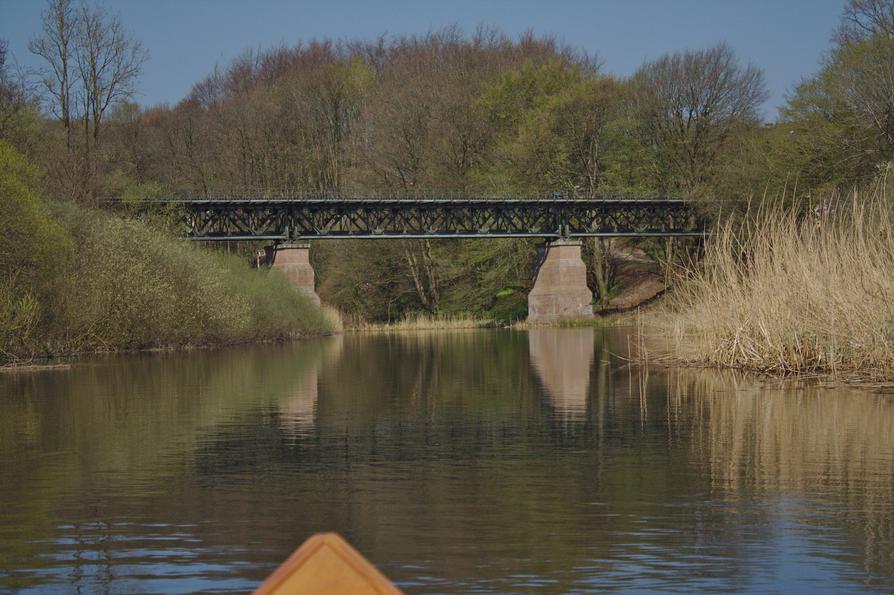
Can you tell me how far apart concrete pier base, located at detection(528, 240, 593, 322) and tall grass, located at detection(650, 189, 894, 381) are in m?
39.3

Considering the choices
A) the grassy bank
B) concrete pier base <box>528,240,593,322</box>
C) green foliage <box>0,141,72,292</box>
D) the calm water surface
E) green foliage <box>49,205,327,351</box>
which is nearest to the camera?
the calm water surface

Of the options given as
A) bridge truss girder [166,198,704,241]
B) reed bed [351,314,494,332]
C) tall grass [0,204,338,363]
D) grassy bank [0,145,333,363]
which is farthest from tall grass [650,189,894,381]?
bridge truss girder [166,198,704,241]

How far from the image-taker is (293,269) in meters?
62.9

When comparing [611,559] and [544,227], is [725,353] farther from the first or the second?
[544,227]

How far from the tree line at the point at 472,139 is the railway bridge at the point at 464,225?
1368 millimetres

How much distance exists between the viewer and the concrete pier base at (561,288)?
6250 centimetres

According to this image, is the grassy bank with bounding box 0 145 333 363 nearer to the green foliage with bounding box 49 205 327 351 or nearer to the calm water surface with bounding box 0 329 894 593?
the green foliage with bounding box 49 205 327 351

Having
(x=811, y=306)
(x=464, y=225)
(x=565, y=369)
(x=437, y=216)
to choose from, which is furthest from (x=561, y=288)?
(x=811, y=306)

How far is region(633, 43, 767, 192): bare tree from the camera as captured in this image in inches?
2368

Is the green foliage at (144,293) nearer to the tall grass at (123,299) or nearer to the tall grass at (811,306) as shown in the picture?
the tall grass at (123,299)

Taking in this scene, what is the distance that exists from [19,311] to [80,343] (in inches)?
211

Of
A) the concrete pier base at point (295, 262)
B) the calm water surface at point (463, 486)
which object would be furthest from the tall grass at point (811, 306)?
→ the concrete pier base at point (295, 262)

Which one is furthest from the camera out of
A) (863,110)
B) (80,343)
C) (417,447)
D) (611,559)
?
(863,110)

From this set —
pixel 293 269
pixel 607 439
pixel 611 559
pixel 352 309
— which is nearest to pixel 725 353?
pixel 607 439
